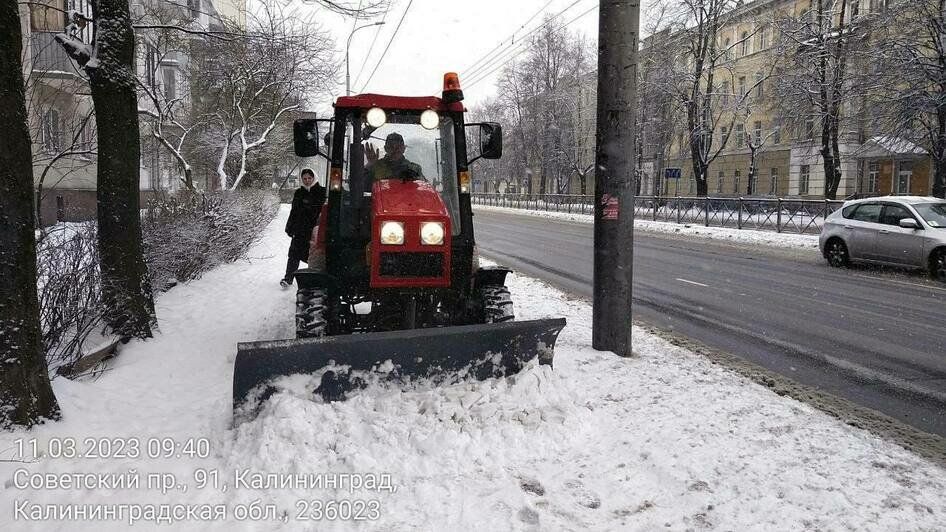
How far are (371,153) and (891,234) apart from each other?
11.8 meters

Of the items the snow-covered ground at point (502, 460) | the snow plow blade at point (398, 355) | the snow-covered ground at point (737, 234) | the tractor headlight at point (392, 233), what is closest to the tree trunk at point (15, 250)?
the snow-covered ground at point (502, 460)

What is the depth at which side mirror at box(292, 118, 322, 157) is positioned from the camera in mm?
5246

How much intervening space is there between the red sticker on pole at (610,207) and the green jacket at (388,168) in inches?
67.7

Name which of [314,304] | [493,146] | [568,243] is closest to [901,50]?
[568,243]

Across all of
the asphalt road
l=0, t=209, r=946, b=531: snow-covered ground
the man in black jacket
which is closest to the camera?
l=0, t=209, r=946, b=531: snow-covered ground

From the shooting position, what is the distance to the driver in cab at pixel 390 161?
5.50 meters

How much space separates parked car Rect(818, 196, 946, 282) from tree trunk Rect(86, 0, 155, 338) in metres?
13.2

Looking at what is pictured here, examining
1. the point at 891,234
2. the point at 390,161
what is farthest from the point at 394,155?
the point at 891,234

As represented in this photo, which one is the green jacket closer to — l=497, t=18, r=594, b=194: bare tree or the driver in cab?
the driver in cab

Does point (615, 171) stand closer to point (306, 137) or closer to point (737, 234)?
point (306, 137)

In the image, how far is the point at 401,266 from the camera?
4.77m

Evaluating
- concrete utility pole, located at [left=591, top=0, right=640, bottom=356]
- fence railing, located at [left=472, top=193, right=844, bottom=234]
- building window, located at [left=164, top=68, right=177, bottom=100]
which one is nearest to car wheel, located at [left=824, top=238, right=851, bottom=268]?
fence railing, located at [left=472, top=193, right=844, bottom=234]

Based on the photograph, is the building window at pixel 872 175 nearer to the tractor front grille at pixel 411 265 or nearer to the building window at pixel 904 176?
the building window at pixel 904 176

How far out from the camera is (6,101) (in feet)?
11.7
